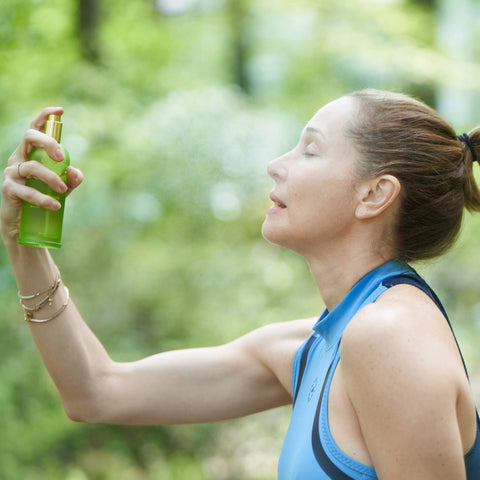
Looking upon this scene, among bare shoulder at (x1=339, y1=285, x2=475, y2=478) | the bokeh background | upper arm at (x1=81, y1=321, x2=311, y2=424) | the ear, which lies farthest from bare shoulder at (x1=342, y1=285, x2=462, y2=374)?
the bokeh background

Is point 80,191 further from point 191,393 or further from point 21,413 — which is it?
point 191,393

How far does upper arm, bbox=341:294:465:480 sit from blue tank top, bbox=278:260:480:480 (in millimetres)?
82

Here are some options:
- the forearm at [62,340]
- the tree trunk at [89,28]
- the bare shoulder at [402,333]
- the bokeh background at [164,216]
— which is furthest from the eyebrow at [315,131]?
the tree trunk at [89,28]

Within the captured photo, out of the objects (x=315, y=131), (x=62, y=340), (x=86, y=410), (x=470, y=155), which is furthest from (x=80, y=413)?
(x=470, y=155)

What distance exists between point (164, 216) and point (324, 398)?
3.09m

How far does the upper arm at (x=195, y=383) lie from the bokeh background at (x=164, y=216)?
1.60 m

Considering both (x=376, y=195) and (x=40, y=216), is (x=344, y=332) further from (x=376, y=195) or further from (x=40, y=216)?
(x=40, y=216)

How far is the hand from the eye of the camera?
4.63ft

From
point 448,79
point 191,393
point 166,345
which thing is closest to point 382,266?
point 191,393

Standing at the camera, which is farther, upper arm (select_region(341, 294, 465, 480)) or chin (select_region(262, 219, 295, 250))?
chin (select_region(262, 219, 295, 250))

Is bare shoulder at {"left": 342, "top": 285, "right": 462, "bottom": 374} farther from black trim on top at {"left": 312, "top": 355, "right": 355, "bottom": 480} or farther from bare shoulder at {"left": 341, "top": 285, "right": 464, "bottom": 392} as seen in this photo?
black trim on top at {"left": 312, "top": 355, "right": 355, "bottom": 480}

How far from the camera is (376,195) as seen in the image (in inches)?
53.4

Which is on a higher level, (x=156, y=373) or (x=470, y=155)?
(x=470, y=155)

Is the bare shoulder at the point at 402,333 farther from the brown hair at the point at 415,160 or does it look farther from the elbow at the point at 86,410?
the elbow at the point at 86,410
